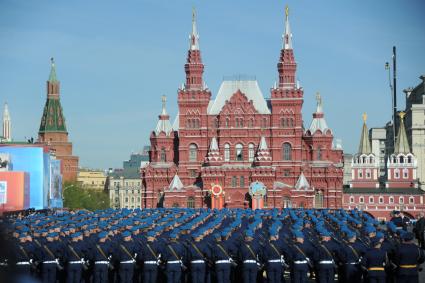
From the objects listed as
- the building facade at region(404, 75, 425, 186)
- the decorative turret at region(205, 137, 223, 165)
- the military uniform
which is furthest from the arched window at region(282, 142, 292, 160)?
the military uniform

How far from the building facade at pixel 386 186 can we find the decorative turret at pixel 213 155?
78.2 feet

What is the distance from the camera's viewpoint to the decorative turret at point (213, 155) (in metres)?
94.1

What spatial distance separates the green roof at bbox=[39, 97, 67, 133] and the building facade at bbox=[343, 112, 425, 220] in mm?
71713

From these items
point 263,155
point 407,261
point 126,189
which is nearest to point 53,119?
point 126,189

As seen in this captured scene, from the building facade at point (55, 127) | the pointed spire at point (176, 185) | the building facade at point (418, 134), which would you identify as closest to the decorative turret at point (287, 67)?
the pointed spire at point (176, 185)

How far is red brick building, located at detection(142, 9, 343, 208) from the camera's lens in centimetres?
9362

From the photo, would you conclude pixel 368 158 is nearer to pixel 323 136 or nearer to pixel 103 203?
pixel 323 136

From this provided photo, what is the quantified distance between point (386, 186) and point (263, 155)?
87.5 feet

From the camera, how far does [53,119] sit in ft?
556

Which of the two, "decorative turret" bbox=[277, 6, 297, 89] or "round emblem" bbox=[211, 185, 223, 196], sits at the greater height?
"decorative turret" bbox=[277, 6, 297, 89]

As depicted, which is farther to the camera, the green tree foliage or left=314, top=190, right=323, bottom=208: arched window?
the green tree foliage

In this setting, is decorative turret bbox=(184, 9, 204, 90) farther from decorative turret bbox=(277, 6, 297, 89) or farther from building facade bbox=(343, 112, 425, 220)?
building facade bbox=(343, 112, 425, 220)

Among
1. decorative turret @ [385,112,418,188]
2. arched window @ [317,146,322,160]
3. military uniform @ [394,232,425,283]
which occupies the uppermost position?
arched window @ [317,146,322,160]

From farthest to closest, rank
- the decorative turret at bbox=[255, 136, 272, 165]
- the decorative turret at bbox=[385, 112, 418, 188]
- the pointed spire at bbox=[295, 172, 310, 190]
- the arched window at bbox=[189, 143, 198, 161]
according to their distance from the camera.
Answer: the decorative turret at bbox=[385, 112, 418, 188] < the arched window at bbox=[189, 143, 198, 161] < the decorative turret at bbox=[255, 136, 272, 165] < the pointed spire at bbox=[295, 172, 310, 190]
